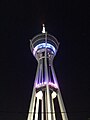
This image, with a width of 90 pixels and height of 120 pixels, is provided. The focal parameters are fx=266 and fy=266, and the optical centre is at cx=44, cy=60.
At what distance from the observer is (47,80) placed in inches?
1176

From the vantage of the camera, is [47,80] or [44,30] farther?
[44,30]

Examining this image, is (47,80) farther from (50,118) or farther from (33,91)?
(50,118)

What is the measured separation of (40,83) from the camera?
99.5 feet

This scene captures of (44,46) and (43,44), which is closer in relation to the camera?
(44,46)

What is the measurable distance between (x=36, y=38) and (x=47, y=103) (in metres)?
9.24

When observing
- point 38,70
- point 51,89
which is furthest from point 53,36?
point 51,89

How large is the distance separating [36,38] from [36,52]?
180 cm

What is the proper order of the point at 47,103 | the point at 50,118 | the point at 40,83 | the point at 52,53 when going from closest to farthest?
the point at 50,118
the point at 47,103
the point at 40,83
the point at 52,53

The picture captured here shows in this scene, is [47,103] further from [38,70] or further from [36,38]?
[36,38]

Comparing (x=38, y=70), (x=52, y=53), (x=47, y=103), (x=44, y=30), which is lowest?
(x=47, y=103)

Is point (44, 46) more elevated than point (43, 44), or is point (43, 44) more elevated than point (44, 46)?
point (43, 44)

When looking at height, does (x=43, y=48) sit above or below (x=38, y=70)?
above

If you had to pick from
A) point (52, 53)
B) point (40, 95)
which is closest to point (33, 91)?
point (40, 95)

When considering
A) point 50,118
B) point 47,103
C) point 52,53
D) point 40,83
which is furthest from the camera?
point 52,53
